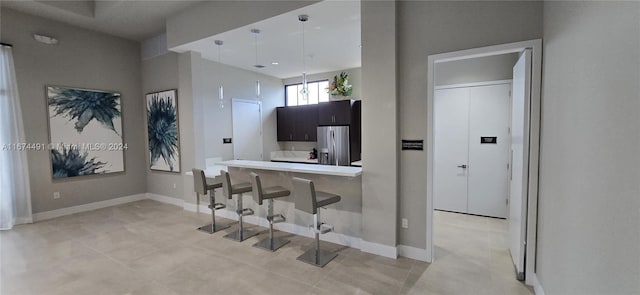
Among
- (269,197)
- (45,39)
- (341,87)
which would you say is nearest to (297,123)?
(341,87)

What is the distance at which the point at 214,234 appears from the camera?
3.90m

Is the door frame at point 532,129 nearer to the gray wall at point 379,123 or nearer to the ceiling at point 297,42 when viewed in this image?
the gray wall at point 379,123

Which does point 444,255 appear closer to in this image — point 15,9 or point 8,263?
point 8,263

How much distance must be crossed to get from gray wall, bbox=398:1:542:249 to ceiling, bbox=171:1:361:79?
2.74 feet

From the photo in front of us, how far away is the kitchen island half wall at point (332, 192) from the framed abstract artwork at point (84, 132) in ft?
10.3

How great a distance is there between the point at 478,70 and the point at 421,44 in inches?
78.9

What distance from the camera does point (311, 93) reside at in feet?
23.9

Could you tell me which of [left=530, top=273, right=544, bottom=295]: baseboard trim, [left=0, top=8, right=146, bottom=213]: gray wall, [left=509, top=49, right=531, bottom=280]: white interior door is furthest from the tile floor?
[left=0, top=8, right=146, bottom=213]: gray wall

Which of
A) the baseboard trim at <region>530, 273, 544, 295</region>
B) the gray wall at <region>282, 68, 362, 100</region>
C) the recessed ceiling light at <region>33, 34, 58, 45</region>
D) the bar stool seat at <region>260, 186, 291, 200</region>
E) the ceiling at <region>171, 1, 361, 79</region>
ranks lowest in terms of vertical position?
the baseboard trim at <region>530, 273, 544, 295</region>

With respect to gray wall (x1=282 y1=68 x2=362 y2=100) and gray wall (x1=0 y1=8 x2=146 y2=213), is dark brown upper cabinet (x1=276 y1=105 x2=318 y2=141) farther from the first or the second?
gray wall (x1=0 y1=8 x2=146 y2=213)

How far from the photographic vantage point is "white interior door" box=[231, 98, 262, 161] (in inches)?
244

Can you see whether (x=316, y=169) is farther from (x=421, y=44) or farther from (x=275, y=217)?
(x=421, y=44)

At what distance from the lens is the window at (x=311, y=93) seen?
7097mm

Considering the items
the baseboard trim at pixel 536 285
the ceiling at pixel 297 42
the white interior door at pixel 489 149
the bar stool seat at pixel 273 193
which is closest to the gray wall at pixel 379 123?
the ceiling at pixel 297 42
